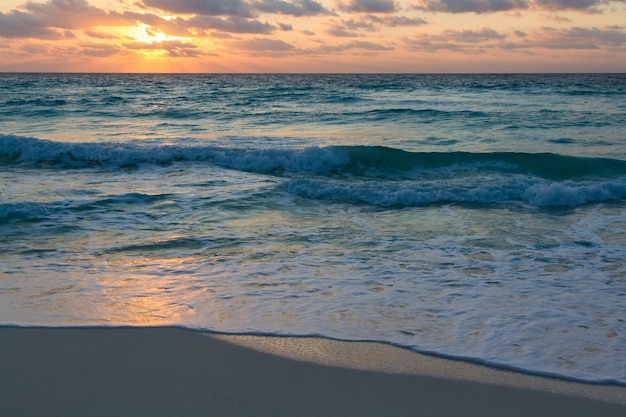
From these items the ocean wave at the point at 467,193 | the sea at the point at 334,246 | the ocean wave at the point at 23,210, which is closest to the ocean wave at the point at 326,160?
the sea at the point at 334,246

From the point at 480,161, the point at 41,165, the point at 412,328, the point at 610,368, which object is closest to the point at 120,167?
the point at 41,165

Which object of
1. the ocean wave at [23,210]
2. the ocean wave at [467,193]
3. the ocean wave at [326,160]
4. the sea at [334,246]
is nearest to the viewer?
the sea at [334,246]

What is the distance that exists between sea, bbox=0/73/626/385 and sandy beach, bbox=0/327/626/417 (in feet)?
0.84

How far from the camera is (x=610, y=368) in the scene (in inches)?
164

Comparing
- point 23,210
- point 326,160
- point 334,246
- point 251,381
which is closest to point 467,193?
point 334,246

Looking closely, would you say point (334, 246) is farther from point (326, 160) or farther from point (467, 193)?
point (326, 160)

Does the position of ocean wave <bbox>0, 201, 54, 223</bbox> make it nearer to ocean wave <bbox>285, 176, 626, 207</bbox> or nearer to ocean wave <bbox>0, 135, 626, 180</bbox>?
ocean wave <bbox>285, 176, 626, 207</bbox>

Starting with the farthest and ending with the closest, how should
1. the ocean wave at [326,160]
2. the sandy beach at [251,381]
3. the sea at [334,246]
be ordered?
the ocean wave at [326,160], the sea at [334,246], the sandy beach at [251,381]

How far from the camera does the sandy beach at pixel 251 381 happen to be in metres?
3.62

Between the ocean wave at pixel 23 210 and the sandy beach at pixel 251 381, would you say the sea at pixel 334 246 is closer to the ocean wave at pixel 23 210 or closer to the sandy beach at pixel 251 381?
the ocean wave at pixel 23 210

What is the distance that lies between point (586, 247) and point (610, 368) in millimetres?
3786

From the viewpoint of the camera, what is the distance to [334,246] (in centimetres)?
759

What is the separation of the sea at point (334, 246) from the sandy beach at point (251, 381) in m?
0.26

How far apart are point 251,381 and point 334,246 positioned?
12.2 feet
